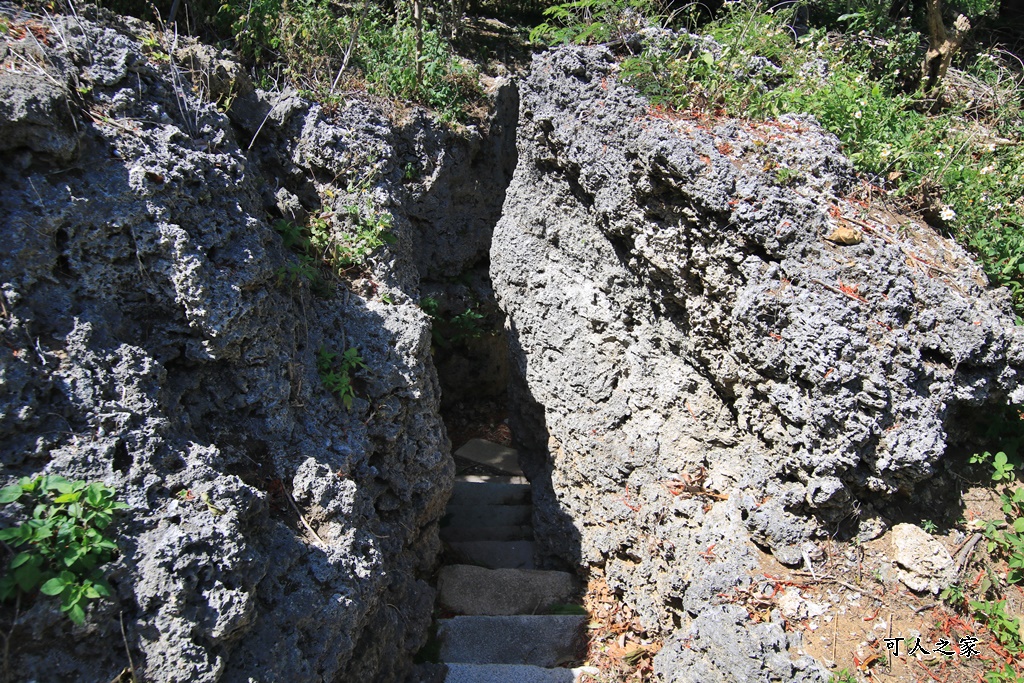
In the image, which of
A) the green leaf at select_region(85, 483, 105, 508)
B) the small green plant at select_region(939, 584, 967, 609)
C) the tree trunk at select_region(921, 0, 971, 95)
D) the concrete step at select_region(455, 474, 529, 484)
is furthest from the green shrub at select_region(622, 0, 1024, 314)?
the concrete step at select_region(455, 474, 529, 484)

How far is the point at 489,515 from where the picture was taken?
6285 mm

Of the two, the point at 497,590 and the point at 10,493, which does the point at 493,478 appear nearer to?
the point at 497,590

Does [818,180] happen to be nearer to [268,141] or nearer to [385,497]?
[385,497]

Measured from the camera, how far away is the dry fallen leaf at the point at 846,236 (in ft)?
11.8

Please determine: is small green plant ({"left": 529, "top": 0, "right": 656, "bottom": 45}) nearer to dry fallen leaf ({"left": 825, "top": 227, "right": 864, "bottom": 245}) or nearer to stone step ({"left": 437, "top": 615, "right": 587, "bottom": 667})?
dry fallen leaf ({"left": 825, "top": 227, "right": 864, "bottom": 245})

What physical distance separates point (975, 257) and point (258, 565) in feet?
13.6

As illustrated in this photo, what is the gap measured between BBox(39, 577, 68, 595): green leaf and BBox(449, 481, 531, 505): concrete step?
4.19 m

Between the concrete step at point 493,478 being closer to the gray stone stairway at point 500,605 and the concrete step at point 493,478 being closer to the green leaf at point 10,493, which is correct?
the gray stone stairway at point 500,605

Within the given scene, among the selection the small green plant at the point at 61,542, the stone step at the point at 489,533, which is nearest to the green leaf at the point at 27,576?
the small green plant at the point at 61,542

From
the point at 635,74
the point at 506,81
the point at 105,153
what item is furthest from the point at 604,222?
the point at 506,81

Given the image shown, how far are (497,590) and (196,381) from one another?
262 cm

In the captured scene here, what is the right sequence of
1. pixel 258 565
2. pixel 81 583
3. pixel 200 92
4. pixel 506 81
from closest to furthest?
pixel 81 583 < pixel 258 565 < pixel 200 92 < pixel 506 81

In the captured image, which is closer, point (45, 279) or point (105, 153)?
point (45, 279)

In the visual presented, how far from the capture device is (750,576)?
3.61 m
